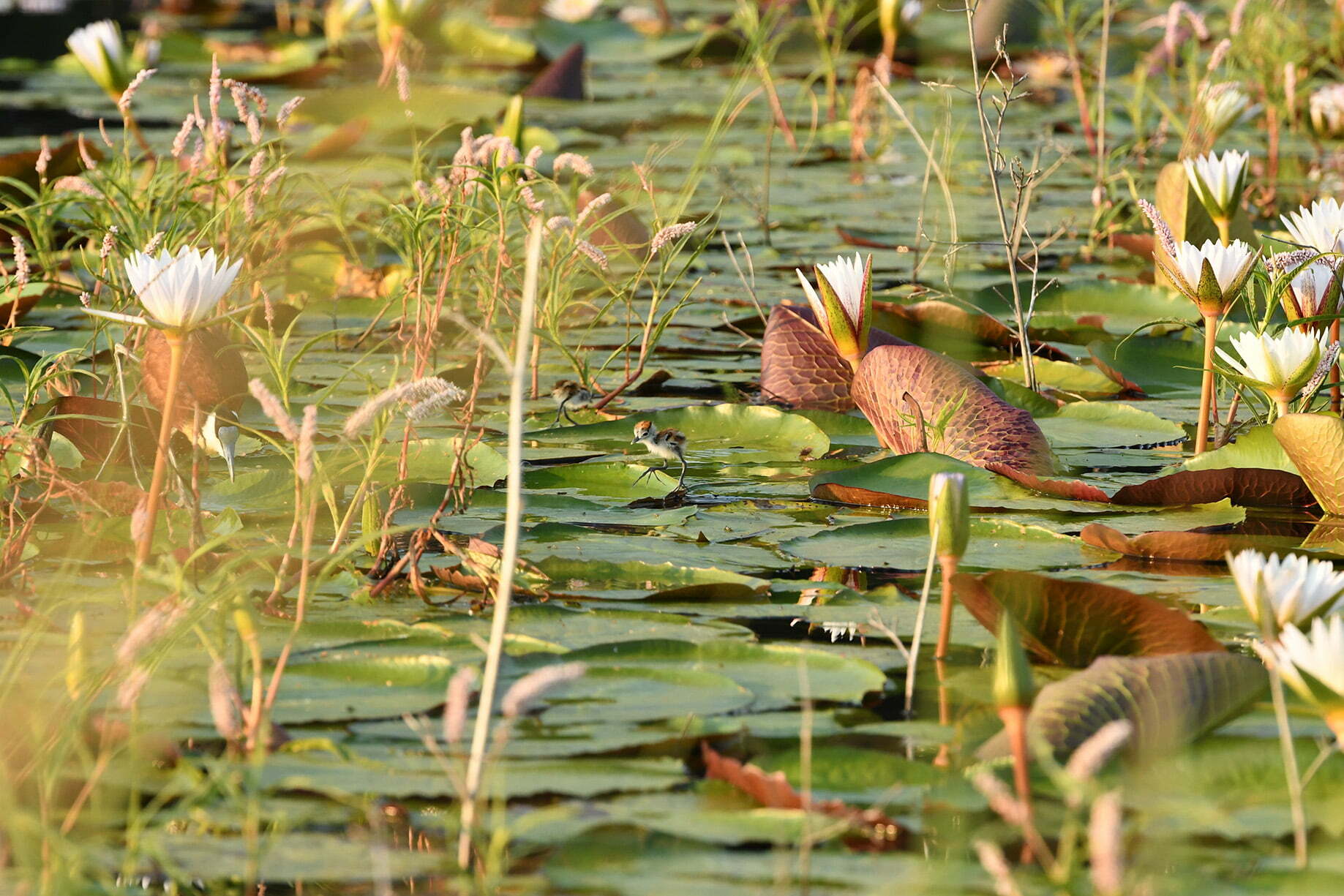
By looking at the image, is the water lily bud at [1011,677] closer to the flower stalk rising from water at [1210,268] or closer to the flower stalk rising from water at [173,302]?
the flower stalk rising from water at [173,302]

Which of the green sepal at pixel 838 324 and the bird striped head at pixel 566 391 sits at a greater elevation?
the green sepal at pixel 838 324

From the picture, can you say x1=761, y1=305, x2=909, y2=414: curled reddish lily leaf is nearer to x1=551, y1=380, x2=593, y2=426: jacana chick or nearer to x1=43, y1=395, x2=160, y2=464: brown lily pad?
x1=551, y1=380, x2=593, y2=426: jacana chick

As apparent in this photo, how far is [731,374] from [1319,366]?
4.78ft

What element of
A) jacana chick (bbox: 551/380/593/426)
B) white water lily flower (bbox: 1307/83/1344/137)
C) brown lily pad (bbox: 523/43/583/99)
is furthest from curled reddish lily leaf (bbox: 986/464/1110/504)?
brown lily pad (bbox: 523/43/583/99)

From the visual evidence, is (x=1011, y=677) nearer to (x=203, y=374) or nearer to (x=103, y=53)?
(x=203, y=374)

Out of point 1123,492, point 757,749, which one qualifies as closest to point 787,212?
point 1123,492

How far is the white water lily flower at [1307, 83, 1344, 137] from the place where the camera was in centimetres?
604

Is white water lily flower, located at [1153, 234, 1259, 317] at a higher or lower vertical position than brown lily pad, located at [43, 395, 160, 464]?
higher

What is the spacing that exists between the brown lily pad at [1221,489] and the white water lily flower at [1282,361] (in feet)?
0.50

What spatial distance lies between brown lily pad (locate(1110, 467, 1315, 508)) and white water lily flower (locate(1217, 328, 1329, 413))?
0.50 ft

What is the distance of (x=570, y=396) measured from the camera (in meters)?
3.09

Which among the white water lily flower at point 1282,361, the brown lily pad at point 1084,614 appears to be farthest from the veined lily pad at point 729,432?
the brown lily pad at point 1084,614

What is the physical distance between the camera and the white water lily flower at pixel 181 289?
190 cm

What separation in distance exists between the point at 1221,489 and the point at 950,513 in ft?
2.97
